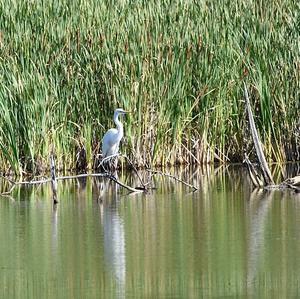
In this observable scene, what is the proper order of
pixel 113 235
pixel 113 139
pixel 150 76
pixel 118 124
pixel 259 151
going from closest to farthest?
pixel 113 235
pixel 259 151
pixel 113 139
pixel 118 124
pixel 150 76

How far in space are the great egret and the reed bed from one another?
2.06 feet

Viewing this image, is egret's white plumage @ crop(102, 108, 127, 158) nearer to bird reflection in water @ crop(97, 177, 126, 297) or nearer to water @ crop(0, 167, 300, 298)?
bird reflection in water @ crop(97, 177, 126, 297)

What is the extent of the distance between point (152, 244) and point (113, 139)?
5.77m

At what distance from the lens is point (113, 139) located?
16.4 metres

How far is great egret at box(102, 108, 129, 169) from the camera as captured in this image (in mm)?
16377

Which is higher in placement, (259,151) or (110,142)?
(110,142)

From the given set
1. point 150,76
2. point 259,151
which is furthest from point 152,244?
point 150,76

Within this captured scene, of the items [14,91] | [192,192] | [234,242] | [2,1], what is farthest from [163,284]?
[2,1]

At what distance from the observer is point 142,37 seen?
677 inches

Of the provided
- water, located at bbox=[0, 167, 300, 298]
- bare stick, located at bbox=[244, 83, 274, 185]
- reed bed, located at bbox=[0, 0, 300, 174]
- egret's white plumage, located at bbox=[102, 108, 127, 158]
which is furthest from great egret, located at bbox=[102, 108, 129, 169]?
bare stick, located at bbox=[244, 83, 274, 185]

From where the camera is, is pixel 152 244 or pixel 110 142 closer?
pixel 152 244

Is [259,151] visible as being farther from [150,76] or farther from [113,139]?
[150,76]

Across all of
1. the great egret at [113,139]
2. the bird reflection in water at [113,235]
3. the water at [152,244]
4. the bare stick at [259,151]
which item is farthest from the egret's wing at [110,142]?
the bare stick at [259,151]

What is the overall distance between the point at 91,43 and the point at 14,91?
1446mm
